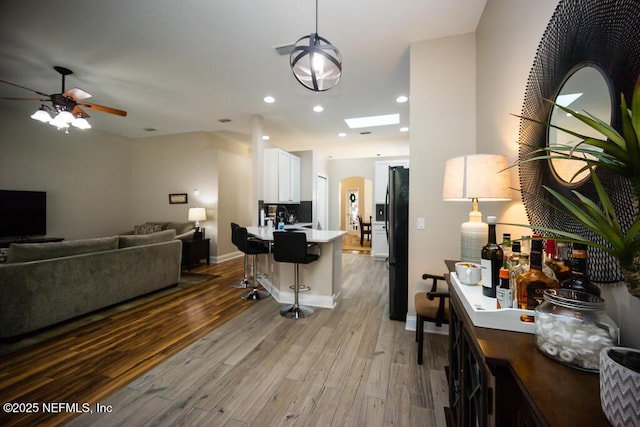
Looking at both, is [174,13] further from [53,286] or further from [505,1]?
[53,286]

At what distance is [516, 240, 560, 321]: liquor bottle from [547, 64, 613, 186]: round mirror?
0.94 ft

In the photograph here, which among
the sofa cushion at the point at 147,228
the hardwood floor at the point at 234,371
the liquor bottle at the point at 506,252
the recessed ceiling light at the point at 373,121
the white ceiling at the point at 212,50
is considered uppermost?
the recessed ceiling light at the point at 373,121

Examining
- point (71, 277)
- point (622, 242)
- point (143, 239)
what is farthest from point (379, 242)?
point (622, 242)

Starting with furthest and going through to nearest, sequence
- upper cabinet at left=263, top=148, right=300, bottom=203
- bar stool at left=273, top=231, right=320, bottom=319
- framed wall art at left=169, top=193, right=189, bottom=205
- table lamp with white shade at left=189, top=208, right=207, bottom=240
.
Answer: framed wall art at left=169, top=193, right=189, bottom=205
table lamp with white shade at left=189, top=208, right=207, bottom=240
upper cabinet at left=263, top=148, right=300, bottom=203
bar stool at left=273, top=231, right=320, bottom=319

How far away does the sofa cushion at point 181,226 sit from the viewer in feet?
19.6

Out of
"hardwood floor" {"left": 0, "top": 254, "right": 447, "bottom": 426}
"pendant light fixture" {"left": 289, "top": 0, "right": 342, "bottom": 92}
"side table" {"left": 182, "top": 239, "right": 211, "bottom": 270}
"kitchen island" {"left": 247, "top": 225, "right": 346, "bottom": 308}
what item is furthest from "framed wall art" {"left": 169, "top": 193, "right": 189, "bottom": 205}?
"pendant light fixture" {"left": 289, "top": 0, "right": 342, "bottom": 92}

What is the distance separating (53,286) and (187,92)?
3.03 metres

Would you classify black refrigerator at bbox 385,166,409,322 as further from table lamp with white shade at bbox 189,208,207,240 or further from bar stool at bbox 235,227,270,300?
table lamp with white shade at bbox 189,208,207,240

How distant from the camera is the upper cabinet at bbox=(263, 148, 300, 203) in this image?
18.0ft

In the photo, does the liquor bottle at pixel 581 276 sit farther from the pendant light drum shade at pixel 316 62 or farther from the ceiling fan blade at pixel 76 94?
the ceiling fan blade at pixel 76 94

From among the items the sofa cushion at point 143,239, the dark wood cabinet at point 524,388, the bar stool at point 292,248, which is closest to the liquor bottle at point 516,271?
the dark wood cabinet at point 524,388

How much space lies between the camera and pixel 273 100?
429cm

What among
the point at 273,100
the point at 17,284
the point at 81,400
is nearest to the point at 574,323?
the point at 81,400

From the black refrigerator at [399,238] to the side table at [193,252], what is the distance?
4.23m
